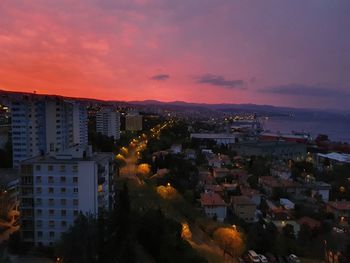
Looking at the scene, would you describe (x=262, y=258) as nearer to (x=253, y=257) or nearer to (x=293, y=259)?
(x=253, y=257)

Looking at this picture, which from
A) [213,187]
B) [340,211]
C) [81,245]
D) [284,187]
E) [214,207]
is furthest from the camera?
[284,187]

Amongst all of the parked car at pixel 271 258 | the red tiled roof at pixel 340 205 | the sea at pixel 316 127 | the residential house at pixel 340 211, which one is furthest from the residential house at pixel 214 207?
the sea at pixel 316 127

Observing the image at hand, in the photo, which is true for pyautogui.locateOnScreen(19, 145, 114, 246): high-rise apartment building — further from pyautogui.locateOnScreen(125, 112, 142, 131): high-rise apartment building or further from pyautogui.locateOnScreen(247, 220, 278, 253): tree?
pyautogui.locateOnScreen(125, 112, 142, 131): high-rise apartment building

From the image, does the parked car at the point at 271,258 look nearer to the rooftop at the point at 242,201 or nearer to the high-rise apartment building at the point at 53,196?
the rooftop at the point at 242,201

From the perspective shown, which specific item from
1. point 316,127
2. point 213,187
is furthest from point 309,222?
point 316,127

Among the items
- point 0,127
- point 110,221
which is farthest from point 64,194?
point 0,127

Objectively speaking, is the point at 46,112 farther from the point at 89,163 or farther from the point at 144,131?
the point at 144,131
